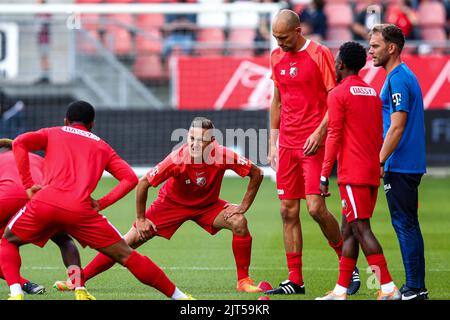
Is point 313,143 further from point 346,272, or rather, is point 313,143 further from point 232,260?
point 232,260

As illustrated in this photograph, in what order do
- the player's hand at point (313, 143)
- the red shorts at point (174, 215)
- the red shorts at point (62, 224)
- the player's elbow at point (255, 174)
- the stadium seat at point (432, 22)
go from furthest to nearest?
the stadium seat at point (432, 22)
the red shorts at point (174, 215)
the player's elbow at point (255, 174)
the player's hand at point (313, 143)
the red shorts at point (62, 224)

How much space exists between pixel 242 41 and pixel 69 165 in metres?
13.8

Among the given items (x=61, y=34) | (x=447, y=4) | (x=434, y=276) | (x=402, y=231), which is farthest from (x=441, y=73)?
(x=402, y=231)

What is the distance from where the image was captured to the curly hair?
8.11 metres

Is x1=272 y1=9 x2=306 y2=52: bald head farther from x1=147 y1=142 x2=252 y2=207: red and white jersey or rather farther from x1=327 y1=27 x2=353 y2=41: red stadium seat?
x1=327 y1=27 x2=353 y2=41: red stadium seat

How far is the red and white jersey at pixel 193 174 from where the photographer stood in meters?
8.68

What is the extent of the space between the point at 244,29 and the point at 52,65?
4.13 meters

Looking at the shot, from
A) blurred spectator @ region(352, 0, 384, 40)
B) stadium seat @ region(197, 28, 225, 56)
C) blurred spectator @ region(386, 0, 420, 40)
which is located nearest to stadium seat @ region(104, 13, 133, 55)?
stadium seat @ region(197, 28, 225, 56)

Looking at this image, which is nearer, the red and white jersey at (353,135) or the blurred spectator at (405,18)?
the red and white jersey at (353,135)

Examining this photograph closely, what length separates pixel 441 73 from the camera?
20.2 metres

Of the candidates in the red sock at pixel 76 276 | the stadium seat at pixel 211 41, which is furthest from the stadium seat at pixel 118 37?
the red sock at pixel 76 276

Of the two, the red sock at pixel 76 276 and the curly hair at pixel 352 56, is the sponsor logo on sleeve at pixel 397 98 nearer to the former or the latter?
the curly hair at pixel 352 56

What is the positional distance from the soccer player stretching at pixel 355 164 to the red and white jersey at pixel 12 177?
252 centimetres
